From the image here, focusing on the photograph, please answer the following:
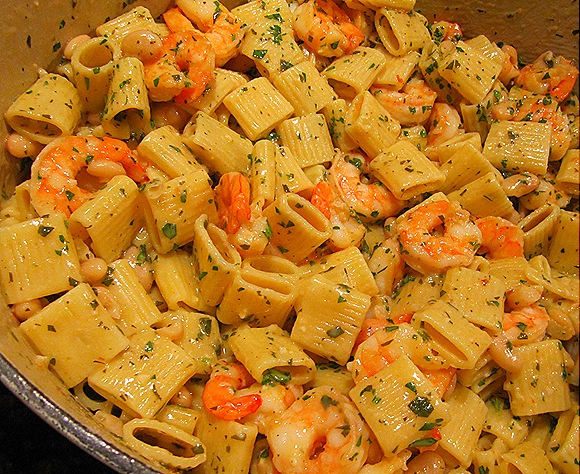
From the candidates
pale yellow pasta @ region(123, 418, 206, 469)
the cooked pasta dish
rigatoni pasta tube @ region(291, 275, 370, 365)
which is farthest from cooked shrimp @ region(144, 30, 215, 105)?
pale yellow pasta @ region(123, 418, 206, 469)

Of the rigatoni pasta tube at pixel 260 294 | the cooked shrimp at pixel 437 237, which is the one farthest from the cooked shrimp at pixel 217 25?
the cooked shrimp at pixel 437 237

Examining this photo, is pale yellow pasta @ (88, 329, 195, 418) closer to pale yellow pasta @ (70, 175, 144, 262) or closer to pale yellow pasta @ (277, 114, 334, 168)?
pale yellow pasta @ (70, 175, 144, 262)

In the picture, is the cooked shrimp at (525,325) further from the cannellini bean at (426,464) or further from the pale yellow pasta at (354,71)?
the pale yellow pasta at (354,71)

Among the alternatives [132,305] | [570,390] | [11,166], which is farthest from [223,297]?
[570,390]

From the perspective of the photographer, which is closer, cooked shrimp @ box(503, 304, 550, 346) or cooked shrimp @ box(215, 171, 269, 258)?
cooked shrimp @ box(215, 171, 269, 258)

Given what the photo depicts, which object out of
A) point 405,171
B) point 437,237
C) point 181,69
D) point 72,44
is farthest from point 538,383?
point 72,44

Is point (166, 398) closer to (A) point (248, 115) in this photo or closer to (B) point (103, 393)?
(B) point (103, 393)
